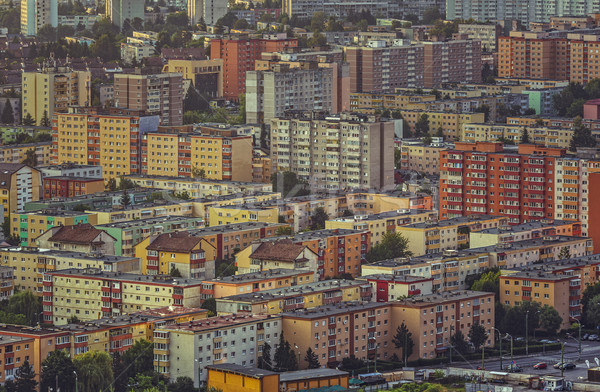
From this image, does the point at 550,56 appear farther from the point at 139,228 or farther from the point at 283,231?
the point at 139,228

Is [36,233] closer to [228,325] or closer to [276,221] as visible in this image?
[276,221]

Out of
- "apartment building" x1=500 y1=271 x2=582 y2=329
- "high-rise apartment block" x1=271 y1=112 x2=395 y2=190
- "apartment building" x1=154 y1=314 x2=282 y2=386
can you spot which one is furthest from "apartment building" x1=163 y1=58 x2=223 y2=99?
"apartment building" x1=154 y1=314 x2=282 y2=386

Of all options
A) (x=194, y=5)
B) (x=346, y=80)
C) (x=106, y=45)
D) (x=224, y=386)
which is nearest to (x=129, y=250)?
(x=224, y=386)

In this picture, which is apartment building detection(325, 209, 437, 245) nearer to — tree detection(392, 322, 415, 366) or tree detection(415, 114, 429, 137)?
tree detection(392, 322, 415, 366)

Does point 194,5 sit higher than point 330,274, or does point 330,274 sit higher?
point 194,5

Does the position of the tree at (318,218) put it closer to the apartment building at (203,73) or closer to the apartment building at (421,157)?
the apartment building at (421,157)

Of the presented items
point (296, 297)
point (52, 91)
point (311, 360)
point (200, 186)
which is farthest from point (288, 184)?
point (311, 360)
